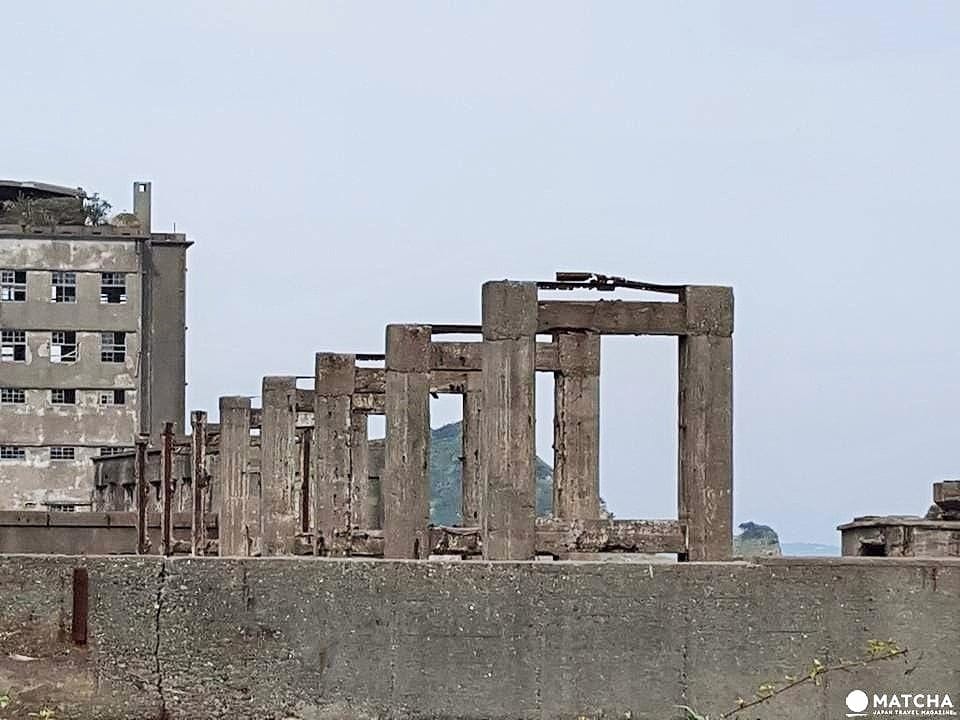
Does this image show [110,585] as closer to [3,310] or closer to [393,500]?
[393,500]

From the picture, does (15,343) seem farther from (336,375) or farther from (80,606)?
(80,606)

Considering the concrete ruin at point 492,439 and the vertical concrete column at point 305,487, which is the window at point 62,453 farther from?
the vertical concrete column at point 305,487

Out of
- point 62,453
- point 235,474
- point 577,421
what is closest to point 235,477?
point 235,474

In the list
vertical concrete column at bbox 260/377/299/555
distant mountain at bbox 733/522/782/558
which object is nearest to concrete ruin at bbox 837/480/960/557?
distant mountain at bbox 733/522/782/558

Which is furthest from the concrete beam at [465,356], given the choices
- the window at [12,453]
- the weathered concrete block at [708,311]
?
the window at [12,453]

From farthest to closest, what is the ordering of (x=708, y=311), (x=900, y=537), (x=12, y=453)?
(x=12, y=453) < (x=900, y=537) < (x=708, y=311)

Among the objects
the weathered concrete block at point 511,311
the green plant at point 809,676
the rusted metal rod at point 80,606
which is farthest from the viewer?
the weathered concrete block at point 511,311

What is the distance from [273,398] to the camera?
95.0 ft

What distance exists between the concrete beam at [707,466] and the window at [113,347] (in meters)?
53.2

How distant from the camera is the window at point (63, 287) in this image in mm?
66188

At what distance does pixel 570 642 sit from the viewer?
34.7ft

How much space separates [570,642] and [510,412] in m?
4.99

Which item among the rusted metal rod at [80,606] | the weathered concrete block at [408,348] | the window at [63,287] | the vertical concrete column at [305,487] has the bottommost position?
the rusted metal rod at [80,606]

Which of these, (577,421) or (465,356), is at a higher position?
(465,356)
